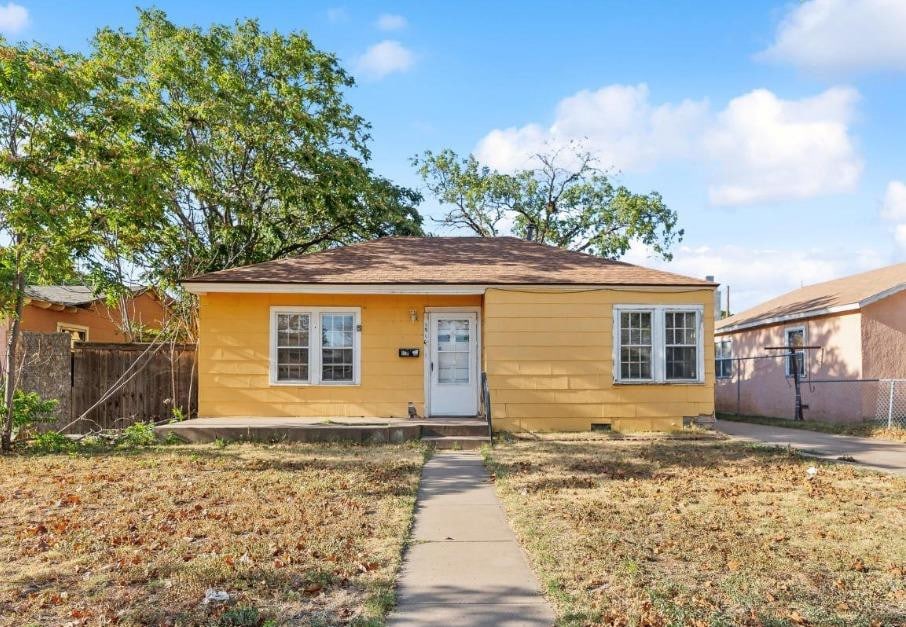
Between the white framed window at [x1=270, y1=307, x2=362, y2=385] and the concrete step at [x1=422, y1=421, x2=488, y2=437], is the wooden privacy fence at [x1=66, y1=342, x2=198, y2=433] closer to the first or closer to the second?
the white framed window at [x1=270, y1=307, x2=362, y2=385]

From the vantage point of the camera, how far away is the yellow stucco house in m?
12.5

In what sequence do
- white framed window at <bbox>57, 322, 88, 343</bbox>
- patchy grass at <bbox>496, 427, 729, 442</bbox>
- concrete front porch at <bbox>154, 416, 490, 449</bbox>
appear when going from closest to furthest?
concrete front porch at <bbox>154, 416, 490, 449</bbox>
patchy grass at <bbox>496, 427, 729, 442</bbox>
white framed window at <bbox>57, 322, 88, 343</bbox>

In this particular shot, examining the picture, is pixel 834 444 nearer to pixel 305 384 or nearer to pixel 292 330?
pixel 305 384

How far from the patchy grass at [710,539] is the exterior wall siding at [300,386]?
416 cm

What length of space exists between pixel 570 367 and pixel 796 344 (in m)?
9.18

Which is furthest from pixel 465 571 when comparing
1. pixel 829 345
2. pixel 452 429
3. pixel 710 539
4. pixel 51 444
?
pixel 829 345

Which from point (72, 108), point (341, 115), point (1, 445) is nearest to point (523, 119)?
point (341, 115)

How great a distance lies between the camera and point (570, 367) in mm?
12547

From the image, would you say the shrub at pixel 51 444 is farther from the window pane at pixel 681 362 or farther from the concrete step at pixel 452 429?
the window pane at pixel 681 362

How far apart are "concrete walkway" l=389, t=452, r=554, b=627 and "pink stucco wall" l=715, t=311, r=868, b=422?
12171mm

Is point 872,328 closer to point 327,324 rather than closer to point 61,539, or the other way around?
point 327,324

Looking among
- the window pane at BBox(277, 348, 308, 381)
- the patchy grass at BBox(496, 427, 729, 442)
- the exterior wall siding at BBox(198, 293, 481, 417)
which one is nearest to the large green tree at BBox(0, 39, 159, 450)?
the exterior wall siding at BBox(198, 293, 481, 417)

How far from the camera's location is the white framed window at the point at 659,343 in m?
12.7

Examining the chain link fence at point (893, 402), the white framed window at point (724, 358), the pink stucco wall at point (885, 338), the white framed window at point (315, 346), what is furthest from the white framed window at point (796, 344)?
the white framed window at point (315, 346)
